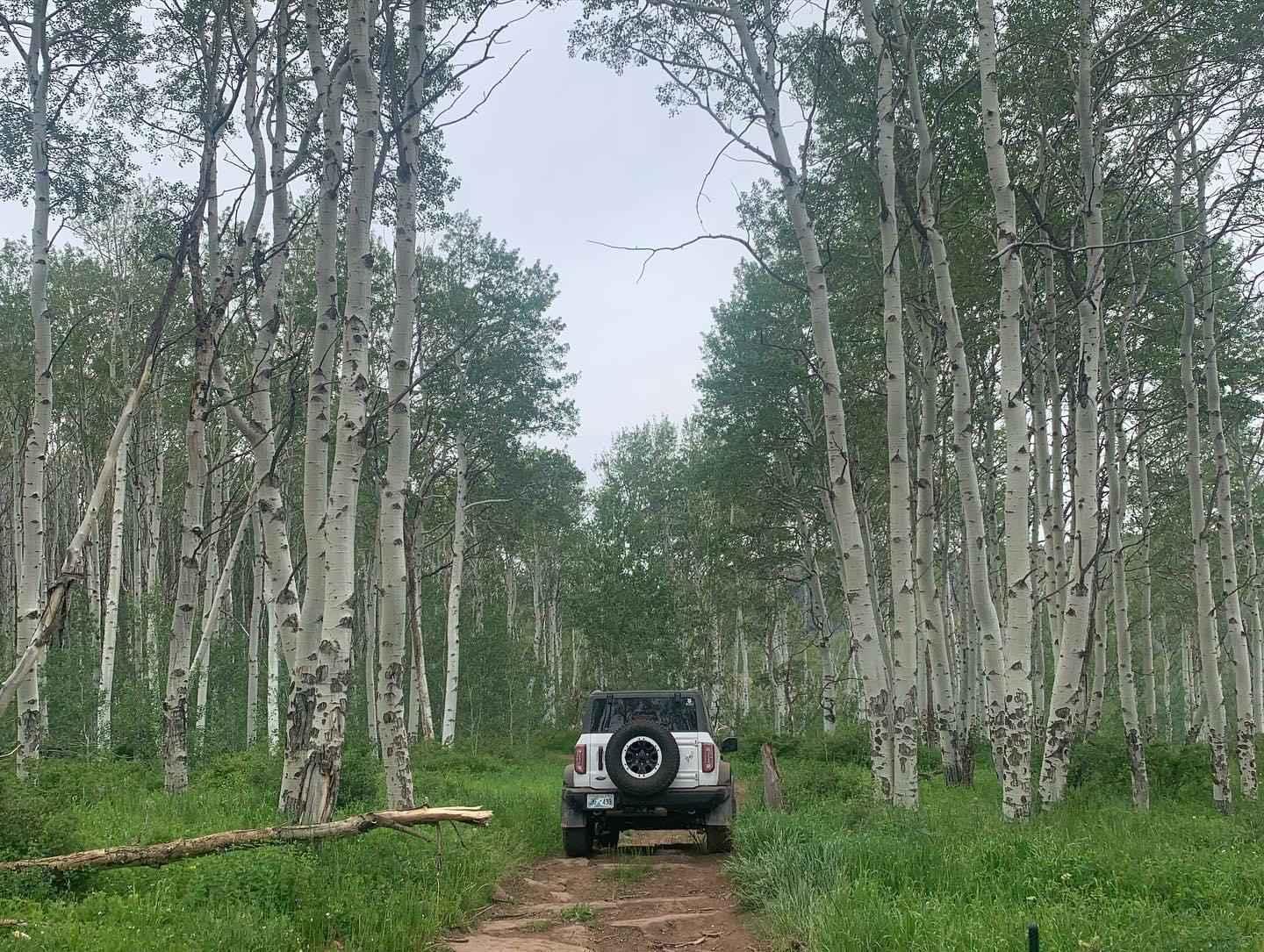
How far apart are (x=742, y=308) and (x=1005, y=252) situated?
15.8m

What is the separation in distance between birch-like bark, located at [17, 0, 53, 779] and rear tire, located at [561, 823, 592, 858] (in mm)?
6557

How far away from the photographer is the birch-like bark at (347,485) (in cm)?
770

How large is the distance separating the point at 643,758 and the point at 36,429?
900 cm

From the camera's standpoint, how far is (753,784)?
59.6 ft

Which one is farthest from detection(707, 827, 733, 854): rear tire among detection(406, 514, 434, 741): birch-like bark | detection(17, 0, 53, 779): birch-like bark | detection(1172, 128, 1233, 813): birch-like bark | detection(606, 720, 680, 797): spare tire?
detection(406, 514, 434, 741): birch-like bark

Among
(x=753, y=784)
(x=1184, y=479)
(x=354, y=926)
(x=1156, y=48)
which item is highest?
(x=1156, y=48)

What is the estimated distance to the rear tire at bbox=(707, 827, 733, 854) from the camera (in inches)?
399

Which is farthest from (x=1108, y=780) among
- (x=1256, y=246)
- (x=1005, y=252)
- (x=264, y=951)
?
(x=264, y=951)

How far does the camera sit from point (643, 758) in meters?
9.97

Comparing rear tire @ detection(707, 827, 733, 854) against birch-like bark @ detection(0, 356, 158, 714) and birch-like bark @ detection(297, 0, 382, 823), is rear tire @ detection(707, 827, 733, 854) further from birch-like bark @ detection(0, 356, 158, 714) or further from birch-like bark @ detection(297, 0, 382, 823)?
birch-like bark @ detection(0, 356, 158, 714)

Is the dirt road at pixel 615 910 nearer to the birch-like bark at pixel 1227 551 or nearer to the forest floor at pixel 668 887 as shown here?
the forest floor at pixel 668 887

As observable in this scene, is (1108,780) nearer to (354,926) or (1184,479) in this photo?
(1184,479)

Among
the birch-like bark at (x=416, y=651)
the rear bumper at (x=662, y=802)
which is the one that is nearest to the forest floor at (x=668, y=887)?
the rear bumper at (x=662, y=802)

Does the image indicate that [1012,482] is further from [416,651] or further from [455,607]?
[416,651]
